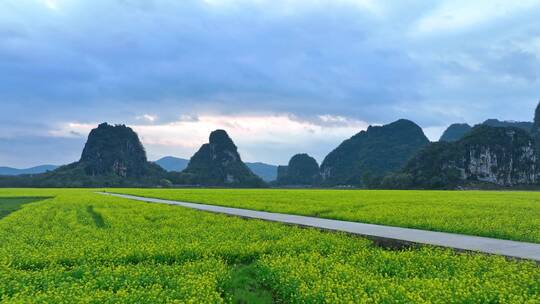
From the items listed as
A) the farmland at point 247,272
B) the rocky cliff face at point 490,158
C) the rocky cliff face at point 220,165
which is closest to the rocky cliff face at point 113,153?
the rocky cliff face at point 220,165

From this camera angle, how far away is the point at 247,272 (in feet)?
34.4

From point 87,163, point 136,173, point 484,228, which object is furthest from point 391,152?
point 484,228

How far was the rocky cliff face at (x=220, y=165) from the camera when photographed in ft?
568

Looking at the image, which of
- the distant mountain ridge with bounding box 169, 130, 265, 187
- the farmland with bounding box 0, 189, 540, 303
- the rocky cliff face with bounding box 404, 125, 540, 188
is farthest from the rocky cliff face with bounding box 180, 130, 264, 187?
Answer: the farmland with bounding box 0, 189, 540, 303

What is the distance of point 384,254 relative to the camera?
10867 millimetres

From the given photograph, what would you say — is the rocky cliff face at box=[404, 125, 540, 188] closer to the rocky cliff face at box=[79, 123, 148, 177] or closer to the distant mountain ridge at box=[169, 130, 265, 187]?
the distant mountain ridge at box=[169, 130, 265, 187]

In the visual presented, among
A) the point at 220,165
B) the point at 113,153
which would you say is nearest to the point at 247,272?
the point at 113,153

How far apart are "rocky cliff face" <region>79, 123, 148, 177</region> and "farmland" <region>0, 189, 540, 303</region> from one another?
527 ft

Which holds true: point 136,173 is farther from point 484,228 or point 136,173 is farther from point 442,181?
point 484,228

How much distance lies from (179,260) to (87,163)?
170857mm

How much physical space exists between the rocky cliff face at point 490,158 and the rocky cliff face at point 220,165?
67004mm

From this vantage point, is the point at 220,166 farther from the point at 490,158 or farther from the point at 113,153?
the point at 490,158

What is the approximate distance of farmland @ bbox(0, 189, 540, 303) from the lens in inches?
287

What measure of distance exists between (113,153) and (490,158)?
135416 millimetres
